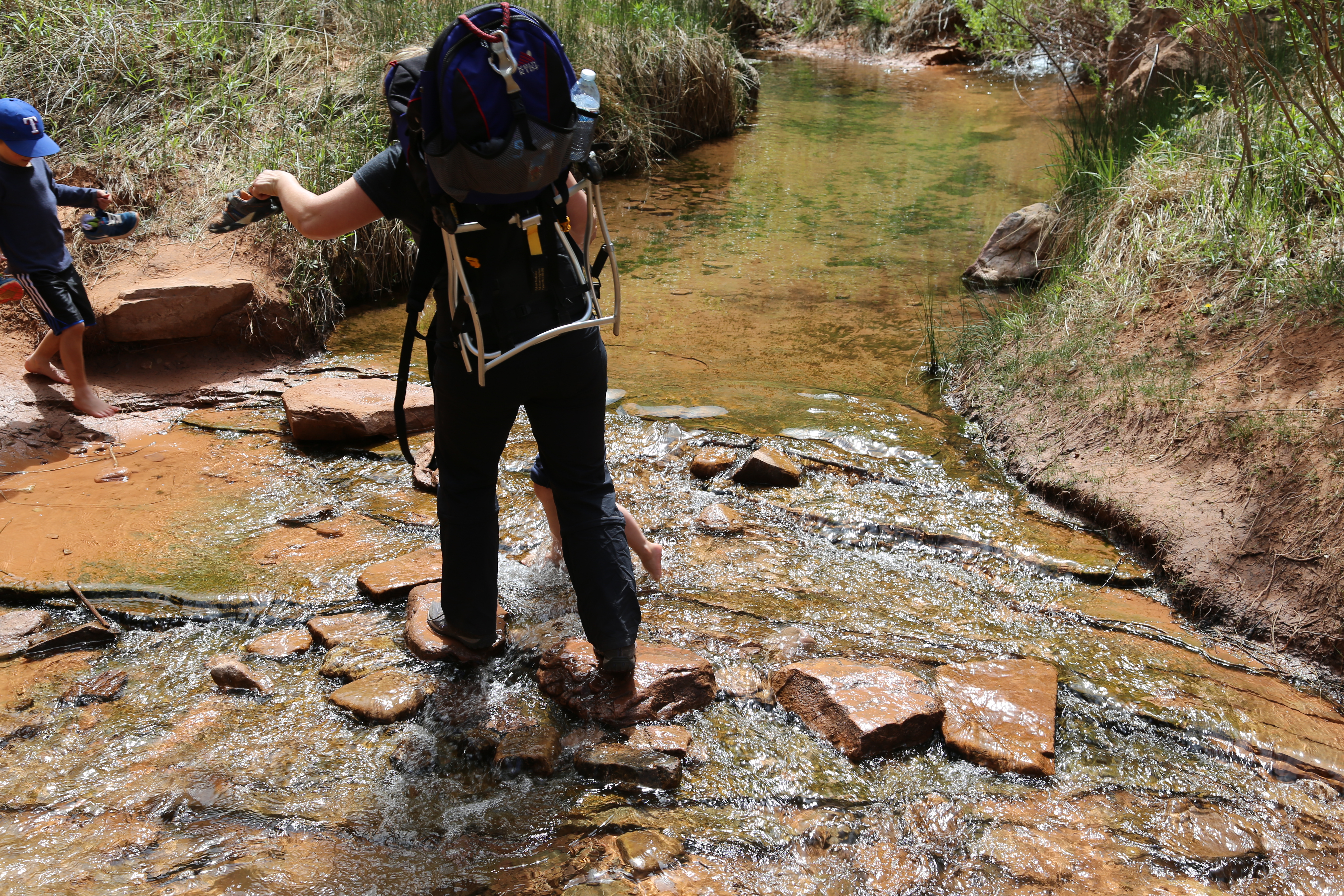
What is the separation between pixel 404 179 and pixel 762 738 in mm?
1863

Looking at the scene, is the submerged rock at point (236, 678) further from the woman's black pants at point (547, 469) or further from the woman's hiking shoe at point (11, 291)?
the woman's hiking shoe at point (11, 291)

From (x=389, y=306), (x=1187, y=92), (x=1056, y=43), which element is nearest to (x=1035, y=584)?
(x=389, y=306)

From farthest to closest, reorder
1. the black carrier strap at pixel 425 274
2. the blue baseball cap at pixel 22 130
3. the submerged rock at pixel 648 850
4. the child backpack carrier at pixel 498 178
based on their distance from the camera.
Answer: the blue baseball cap at pixel 22 130 → the black carrier strap at pixel 425 274 → the submerged rock at pixel 648 850 → the child backpack carrier at pixel 498 178

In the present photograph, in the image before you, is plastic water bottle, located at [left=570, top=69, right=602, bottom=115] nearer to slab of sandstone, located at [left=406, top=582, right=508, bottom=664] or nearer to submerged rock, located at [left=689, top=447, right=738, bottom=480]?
slab of sandstone, located at [left=406, top=582, right=508, bottom=664]

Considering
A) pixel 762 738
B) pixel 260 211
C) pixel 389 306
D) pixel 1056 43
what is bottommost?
pixel 762 738

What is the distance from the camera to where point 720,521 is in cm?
398

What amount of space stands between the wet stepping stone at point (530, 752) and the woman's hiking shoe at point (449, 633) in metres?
0.34

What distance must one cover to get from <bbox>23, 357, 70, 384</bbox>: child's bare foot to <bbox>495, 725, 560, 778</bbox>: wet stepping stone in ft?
12.3

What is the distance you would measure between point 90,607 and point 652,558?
199 centimetres


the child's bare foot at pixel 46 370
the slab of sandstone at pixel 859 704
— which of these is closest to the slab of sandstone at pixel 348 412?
the child's bare foot at pixel 46 370

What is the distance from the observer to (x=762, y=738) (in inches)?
109

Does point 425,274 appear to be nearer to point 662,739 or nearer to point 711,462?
point 662,739

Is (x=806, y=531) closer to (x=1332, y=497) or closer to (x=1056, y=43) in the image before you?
(x=1332, y=497)

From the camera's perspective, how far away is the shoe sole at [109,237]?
15.9 feet
